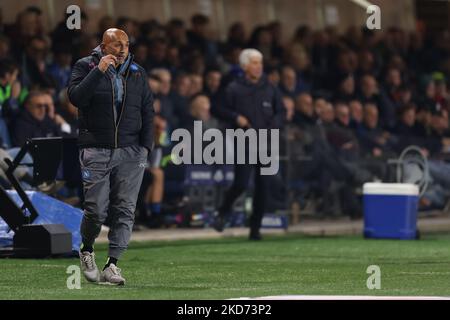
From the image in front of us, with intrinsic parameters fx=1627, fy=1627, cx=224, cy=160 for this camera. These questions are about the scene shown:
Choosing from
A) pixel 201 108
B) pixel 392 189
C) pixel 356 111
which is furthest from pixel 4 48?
pixel 356 111

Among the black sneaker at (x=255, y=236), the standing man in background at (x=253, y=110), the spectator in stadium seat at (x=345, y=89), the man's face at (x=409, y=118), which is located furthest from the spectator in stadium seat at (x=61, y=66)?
the man's face at (x=409, y=118)

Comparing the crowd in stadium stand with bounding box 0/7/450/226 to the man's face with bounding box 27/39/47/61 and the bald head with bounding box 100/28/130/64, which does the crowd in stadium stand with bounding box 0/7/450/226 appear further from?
the bald head with bounding box 100/28/130/64

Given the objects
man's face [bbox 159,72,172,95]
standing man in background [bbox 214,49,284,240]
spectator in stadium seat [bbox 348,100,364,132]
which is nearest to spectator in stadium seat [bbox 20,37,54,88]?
man's face [bbox 159,72,172,95]

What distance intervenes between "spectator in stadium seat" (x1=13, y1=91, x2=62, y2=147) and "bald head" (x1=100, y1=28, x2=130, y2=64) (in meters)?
6.58

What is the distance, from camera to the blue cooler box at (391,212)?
21.8 m

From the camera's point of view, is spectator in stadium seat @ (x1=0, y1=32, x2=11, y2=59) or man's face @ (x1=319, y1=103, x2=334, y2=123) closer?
spectator in stadium seat @ (x1=0, y1=32, x2=11, y2=59)

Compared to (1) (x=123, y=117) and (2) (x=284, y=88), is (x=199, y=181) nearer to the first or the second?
(2) (x=284, y=88)

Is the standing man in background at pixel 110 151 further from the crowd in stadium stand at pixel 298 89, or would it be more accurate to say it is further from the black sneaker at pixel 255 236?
the black sneaker at pixel 255 236

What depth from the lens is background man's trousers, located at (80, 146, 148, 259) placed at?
45.8 feet

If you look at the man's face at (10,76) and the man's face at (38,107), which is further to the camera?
the man's face at (10,76)

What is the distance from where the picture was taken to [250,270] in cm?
1600

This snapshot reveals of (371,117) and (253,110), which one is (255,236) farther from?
(371,117)

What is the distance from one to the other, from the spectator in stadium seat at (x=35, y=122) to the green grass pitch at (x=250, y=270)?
6.17 ft
